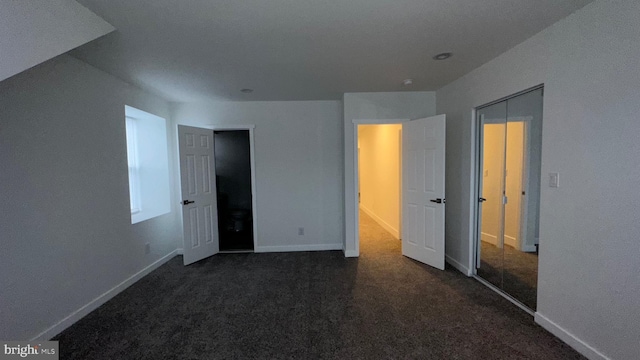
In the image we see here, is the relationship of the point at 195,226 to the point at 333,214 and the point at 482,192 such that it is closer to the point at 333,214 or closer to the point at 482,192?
the point at 333,214

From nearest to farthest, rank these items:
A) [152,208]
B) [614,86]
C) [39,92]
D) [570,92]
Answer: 1. [614,86]
2. [570,92]
3. [39,92]
4. [152,208]

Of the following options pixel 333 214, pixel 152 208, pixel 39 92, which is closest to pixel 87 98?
pixel 39 92

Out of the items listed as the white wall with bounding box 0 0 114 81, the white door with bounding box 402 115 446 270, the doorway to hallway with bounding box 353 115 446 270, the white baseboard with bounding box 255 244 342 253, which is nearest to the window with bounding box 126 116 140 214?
the white baseboard with bounding box 255 244 342 253

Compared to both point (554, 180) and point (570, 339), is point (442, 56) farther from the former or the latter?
point (570, 339)

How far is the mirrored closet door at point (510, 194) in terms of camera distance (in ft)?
7.27

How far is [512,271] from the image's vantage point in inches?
97.5

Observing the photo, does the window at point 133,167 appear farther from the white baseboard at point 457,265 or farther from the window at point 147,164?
the white baseboard at point 457,265

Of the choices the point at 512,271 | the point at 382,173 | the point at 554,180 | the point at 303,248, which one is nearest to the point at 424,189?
the point at 512,271

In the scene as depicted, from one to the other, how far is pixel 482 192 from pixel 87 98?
13.6ft

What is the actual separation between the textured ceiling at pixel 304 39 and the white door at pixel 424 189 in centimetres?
67

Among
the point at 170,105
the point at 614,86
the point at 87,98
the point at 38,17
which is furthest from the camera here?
the point at 170,105

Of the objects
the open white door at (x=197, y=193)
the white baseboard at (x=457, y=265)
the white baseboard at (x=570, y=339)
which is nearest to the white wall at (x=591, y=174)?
the white baseboard at (x=570, y=339)

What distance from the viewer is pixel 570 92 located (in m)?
1.80

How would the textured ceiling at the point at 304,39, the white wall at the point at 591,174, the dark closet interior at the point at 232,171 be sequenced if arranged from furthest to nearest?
the dark closet interior at the point at 232,171
the textured ceiling at the point at 304,39
the white wall at the point at 591,174
